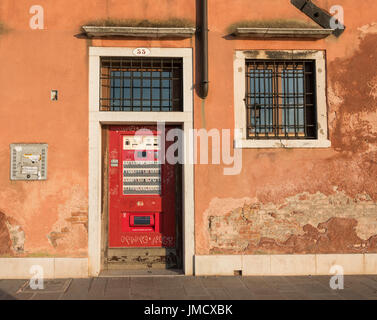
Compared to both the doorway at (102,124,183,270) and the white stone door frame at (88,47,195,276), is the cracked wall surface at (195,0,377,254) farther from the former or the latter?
the doorway at (102,124,183,270)

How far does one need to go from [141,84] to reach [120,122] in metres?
0.73

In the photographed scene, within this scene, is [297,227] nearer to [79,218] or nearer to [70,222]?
[79,218]

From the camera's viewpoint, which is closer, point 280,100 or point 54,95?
point 54,95

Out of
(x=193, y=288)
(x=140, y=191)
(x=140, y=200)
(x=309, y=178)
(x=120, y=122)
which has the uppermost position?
(x=120, y=122)

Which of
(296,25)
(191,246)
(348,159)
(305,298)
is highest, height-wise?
(296,25)

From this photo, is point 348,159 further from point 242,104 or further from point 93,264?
point 93,264

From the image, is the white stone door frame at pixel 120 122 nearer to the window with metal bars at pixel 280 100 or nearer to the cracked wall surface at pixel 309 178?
the cracked wall surface at pixel 309 178

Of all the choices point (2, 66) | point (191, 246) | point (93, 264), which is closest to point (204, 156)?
point (191, 246)

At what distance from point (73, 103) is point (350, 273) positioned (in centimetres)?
504

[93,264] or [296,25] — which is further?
[296,25]

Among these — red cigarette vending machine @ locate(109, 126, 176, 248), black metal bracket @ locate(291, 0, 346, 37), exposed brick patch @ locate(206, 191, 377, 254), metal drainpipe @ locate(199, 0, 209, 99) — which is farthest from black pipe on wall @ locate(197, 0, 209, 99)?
exposed brick patch @ locate(206, 191, 377, 254)

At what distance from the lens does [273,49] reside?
579cm

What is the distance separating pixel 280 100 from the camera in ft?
19.3

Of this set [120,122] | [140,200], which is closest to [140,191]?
[140,200]
